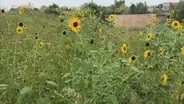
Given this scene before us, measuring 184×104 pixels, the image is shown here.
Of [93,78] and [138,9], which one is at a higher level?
[93,78]

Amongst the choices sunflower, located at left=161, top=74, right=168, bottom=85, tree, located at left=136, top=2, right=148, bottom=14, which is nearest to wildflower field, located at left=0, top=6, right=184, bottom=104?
sunflower, located at left=161, top=74, right=168, bottom=85

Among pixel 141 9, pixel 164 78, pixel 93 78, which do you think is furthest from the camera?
pixel 141 9

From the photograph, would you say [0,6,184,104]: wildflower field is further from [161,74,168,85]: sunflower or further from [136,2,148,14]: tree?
[136,2,148,14]: tree

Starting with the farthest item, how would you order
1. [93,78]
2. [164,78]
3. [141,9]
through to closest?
1. [141,9]
2. [164,78]
3. [93,78]

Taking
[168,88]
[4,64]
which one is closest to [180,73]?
[168,88]

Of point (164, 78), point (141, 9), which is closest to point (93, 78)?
point (164, 78)

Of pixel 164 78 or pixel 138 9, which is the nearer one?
pixel 164 78

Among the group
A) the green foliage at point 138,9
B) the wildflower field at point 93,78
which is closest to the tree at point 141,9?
the green foliage at point 138,9

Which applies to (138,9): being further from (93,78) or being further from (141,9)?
(93,78)

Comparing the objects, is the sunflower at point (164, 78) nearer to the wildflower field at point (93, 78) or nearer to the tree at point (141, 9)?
the wildflower field at point (93, 78)

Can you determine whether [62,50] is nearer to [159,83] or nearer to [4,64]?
[4,64]

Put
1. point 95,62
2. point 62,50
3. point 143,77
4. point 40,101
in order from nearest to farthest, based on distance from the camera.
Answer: point 40,101, point 95,62, point 143,77, point 62,50

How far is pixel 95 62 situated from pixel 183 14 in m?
9.32

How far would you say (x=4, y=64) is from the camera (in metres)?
2.64
